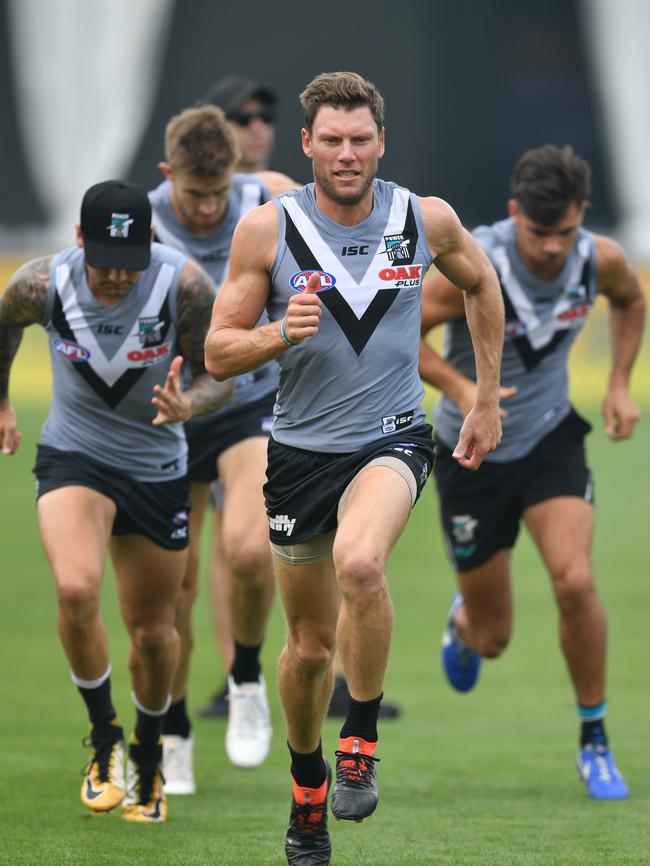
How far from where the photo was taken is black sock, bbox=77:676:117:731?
7.06 m

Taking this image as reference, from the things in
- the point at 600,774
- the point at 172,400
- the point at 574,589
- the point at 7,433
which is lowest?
the point at 600,774

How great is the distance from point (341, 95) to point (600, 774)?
11.3ft

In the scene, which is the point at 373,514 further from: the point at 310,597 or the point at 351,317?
the point at 351,317

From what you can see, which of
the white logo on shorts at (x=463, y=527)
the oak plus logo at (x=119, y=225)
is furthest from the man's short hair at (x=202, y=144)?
the white logo on shorts at (x=463, y=527)

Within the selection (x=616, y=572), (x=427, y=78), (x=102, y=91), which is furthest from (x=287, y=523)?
(x=102, y=91)

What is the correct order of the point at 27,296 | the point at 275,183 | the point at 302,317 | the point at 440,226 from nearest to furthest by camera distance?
the point at 302,317 < the point at 440,226 < the point at 27,296 < the point at 275,183

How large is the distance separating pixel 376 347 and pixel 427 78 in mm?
18745

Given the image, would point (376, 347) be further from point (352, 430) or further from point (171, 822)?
point (171, 822)

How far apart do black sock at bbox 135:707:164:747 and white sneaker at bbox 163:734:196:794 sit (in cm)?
62

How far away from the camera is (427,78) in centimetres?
2422

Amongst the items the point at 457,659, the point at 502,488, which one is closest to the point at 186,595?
the point at 502,488

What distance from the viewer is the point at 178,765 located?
314 inches

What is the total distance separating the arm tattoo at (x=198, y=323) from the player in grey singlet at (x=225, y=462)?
0.79 m

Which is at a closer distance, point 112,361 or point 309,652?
point 309,652
